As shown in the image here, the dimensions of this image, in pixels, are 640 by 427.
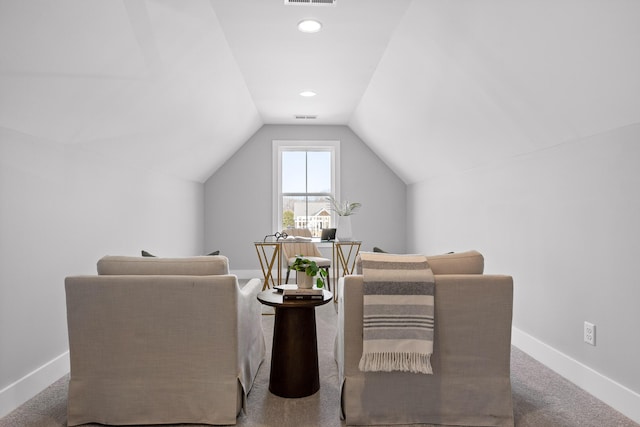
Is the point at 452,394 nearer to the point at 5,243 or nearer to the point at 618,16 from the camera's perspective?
the point at 618,16

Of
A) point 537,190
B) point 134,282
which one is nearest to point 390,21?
point 537,190

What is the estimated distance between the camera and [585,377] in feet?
8.59

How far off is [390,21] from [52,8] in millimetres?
2208

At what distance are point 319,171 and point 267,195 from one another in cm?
94

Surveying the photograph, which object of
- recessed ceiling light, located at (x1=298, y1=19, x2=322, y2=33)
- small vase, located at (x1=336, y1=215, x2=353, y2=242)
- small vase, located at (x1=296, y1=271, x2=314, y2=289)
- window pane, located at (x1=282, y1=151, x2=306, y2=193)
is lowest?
small vase, located at (x1=296, y1=271, x2=314, y2=289)

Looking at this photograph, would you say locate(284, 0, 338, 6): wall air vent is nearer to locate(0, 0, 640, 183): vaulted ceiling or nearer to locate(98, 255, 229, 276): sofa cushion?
locate(0, 0, 640, 183): vaulted ceiling

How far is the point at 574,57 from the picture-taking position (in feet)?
7.24

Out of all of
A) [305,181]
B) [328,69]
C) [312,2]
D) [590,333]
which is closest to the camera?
[590,333]

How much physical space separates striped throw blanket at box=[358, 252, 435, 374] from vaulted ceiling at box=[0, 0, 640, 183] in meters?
1.38

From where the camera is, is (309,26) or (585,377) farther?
(309,26)

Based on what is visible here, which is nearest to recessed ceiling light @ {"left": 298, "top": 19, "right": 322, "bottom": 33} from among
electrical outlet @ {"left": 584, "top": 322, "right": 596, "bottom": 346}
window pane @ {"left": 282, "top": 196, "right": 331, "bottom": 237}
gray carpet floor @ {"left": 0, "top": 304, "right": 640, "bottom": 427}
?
gray carpet floor @ {"left": 0, "top": 304, "right": 640, "bottom": 427}

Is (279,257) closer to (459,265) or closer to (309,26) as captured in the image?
(309,26)

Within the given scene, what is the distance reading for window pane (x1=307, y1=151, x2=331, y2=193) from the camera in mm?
7051

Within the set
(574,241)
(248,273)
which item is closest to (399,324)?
(574,241)
